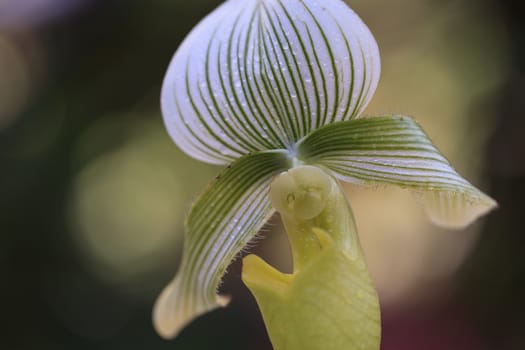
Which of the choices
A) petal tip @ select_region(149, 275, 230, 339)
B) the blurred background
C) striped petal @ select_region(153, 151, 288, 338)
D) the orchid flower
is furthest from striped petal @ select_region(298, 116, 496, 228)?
the blurred background

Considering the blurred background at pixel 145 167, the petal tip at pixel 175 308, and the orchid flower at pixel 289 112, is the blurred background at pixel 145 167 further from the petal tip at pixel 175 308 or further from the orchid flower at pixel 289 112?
the orchid flower at pixel 289 112

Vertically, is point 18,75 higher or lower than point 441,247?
higher

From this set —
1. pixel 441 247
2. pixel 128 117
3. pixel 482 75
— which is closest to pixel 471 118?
pixel 482 75

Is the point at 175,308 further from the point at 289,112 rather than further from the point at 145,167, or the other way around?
the point at 145,167

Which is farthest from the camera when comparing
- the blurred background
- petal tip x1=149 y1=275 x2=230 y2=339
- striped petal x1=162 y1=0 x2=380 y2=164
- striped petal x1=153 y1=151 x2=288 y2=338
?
the blurred background

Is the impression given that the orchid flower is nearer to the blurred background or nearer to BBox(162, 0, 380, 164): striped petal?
BBox(162, 0, 380, 164): striped petal

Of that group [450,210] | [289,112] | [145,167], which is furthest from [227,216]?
[145,167]

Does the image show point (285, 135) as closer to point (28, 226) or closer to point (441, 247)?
point (28, 226)
